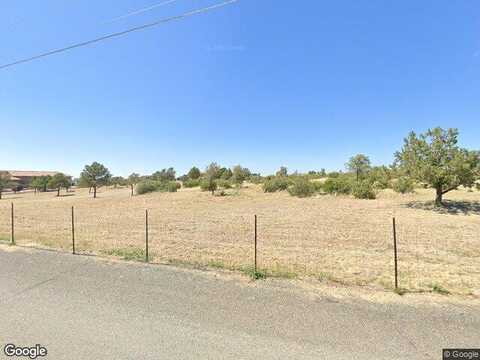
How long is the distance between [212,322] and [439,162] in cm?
1899

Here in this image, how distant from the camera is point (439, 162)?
1590cm

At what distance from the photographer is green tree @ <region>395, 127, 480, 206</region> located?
14828 millimetres

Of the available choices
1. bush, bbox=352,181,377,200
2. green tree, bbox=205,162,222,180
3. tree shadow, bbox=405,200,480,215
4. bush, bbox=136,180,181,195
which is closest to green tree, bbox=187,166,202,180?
bush, bbox=136,180,181,195

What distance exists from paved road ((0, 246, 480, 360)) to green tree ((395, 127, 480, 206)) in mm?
15165

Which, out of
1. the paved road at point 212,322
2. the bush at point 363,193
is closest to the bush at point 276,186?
the bush at point 363,193

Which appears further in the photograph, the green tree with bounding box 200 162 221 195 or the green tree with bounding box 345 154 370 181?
the green tree with bounding box 345 154 370 181

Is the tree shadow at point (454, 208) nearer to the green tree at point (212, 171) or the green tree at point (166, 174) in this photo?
the green tree at point (212, 171)

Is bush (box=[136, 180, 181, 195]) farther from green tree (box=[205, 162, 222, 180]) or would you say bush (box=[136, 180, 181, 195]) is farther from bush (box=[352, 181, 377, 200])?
bush (box=[352, 181, 377, 200])

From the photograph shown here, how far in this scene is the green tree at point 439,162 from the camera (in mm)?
14828

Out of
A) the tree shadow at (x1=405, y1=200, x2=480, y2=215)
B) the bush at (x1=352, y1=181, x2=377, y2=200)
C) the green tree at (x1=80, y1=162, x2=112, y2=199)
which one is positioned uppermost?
the green tree at (x1=80, y1=162, x2=112, y2=199)

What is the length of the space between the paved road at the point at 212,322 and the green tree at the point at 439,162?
15.2 m

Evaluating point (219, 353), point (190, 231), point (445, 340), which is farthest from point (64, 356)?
point (190, 231)

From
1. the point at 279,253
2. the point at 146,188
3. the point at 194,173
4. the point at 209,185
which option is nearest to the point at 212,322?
the point at 279,253

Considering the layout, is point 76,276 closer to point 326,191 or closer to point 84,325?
point 84,325
